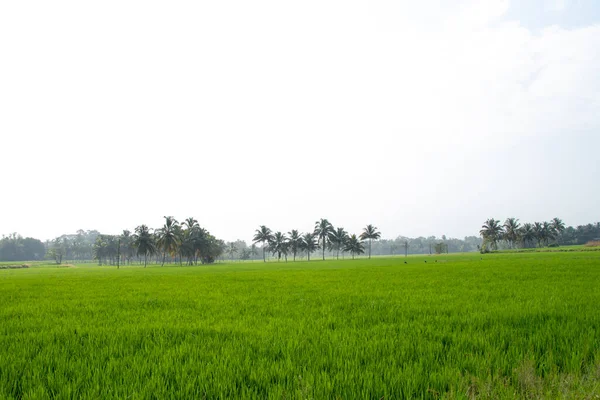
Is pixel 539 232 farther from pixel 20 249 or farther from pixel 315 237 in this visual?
pixel 20 249

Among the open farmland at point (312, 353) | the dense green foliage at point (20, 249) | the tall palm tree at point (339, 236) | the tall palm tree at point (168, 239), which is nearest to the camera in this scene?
the open farmland at point (312, 353)

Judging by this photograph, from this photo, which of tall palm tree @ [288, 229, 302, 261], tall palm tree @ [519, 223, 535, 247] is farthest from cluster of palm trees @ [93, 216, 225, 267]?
tall palm tree @ [519, 223, 535, 247]

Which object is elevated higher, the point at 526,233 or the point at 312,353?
the point at 312,353

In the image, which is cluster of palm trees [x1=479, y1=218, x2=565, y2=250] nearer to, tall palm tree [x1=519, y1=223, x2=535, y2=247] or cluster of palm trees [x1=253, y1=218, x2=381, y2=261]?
tall palm tree [x1=519, y1=223, x2=535, y2=247]

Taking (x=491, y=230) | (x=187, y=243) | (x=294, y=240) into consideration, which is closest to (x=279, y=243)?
(x=294, y=240)

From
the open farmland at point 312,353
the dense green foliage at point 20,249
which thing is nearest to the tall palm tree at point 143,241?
the open farmland at point 312,353

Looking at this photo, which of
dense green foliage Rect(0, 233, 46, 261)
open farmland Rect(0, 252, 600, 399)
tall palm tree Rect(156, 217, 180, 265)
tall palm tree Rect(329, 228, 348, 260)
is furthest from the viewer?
dense green foliage Rect(0, 233, 46, 261)

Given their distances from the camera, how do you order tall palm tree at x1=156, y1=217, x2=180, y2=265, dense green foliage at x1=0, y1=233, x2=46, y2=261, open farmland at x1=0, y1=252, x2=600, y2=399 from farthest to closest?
dense green foliage at x1=0, y1=233, x2=46, y2=261 < tall palm tree at x1=156, y1=217, x2=180, y2=265 < open farmland at x1=0, y1=252, x2=600, y2=399

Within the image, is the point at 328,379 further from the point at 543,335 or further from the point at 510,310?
the point at 510,310

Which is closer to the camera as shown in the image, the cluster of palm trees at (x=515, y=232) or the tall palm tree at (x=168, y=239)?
the tall palm tree at (x=168, y=239)

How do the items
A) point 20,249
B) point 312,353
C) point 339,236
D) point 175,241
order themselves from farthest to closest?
point 20,249 < point 339,236 < point 175,241 < point 312,353

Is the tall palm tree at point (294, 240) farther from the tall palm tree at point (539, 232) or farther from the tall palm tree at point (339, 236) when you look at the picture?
the tall palm tree at point (539, 232)

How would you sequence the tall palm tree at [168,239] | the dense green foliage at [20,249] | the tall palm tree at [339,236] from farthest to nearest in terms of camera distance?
the dense green foliage at [20,249], the tall palm tree at [339,236], the tall palm tree at [168,239]

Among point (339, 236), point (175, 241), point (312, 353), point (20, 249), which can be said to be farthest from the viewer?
point (20, 249)
